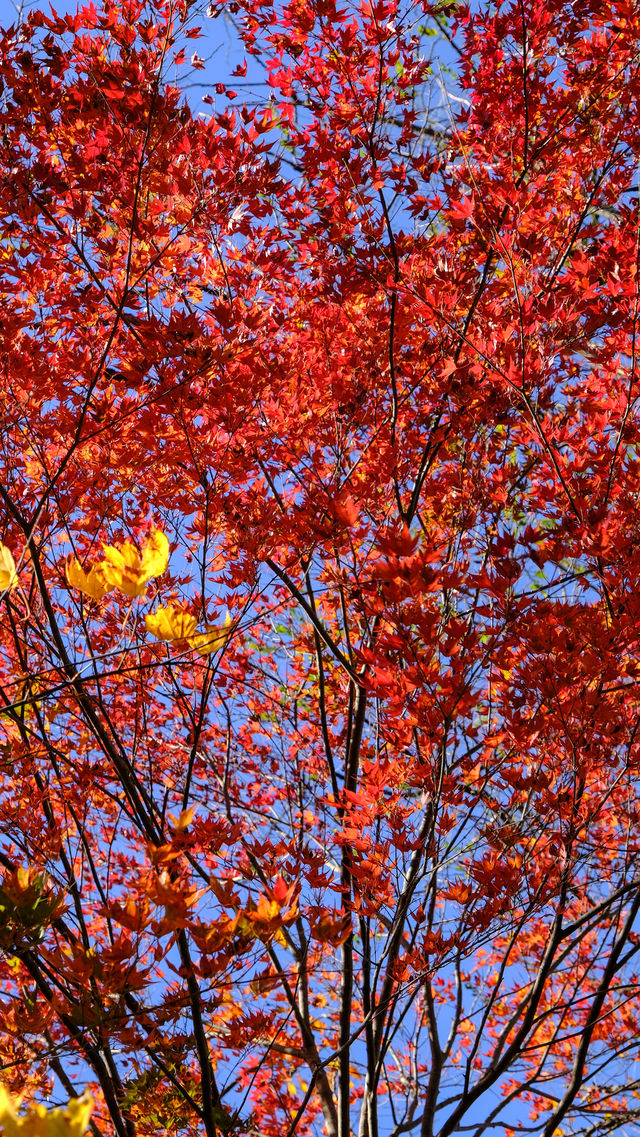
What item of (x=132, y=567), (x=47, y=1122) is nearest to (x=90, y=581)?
(x=132, y=567)

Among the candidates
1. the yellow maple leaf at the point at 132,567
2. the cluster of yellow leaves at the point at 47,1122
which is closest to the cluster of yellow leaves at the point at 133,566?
the yellow maple leaf at the point at 132,567

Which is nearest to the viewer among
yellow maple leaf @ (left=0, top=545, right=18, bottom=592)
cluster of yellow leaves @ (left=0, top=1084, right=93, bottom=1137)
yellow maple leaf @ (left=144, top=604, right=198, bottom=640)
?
cluster of yellow leaves @ (left=0, top=1084, right=93, bottom=1137)

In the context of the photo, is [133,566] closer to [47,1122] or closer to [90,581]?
[90,581]

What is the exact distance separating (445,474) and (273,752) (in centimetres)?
303

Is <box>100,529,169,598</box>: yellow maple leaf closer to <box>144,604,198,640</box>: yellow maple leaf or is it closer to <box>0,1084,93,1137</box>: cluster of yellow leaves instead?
<box>144,604,198,640</box>: yellow maple leaf

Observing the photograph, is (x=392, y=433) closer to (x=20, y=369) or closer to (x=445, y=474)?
(x=445, y=474)

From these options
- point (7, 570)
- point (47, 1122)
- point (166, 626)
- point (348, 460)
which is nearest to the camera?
point (47, 1122)

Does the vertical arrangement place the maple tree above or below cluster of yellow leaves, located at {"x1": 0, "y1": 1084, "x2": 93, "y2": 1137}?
above

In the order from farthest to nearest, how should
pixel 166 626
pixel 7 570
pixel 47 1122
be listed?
pixel 166 626
pixel 7 570
pixel 47 1122

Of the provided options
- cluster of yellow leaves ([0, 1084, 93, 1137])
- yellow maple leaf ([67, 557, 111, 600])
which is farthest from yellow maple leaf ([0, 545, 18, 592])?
cluster of yellow leaves ([0, 1084, 93, 1137])

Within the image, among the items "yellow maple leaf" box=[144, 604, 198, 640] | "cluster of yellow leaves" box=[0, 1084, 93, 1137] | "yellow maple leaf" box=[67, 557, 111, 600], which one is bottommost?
"cluster of yellow leaves" box=[0, 1084, 93, 1137]

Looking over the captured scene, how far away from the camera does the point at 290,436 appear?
399 cm

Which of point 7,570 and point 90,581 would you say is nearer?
point 7,570

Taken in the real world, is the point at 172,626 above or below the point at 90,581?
below
